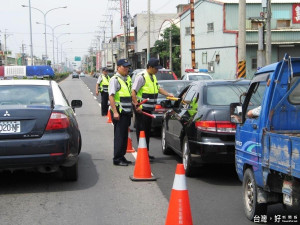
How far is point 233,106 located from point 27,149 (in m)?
2.81

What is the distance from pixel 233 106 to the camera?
6.03 m

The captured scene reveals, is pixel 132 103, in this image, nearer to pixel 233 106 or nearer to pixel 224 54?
pixel 233 106

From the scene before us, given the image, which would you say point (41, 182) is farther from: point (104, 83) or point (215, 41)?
point (215, 41)

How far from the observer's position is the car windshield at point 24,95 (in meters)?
7.51

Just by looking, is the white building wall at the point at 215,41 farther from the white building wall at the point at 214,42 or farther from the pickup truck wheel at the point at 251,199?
the pickup truck wheel at the point at 251,199

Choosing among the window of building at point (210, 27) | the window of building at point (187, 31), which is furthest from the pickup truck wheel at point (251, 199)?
the window of building at point (187, 31)

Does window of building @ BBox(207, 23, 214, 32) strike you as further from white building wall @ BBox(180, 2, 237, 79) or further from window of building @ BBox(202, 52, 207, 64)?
window of building @ BBox(202, 52, 207, 64)

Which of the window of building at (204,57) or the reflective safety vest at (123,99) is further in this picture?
the window of building at (204,57)

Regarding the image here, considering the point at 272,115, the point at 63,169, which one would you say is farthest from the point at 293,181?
the point at 63,169

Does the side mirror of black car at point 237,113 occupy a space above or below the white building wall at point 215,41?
below

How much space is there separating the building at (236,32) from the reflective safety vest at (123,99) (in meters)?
27.7

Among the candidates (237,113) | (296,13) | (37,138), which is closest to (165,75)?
(37,138)

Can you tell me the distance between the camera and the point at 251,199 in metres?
5.55

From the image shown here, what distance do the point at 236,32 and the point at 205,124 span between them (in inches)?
1160
